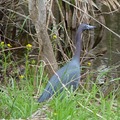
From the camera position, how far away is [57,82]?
4664mm

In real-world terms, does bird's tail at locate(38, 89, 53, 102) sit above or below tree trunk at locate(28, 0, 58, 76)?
below

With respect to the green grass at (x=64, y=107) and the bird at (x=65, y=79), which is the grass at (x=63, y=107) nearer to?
the green grass at (x=64, y=107)

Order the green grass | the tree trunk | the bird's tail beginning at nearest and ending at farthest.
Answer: the green grass → the bird's tail → the tree trunk

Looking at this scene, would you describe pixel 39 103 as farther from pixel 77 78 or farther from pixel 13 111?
pixel 77 78

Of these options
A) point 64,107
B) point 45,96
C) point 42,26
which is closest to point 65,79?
point 45,96

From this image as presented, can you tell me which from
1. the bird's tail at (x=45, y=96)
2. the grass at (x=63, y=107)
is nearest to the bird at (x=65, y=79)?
the bird's tail at (x=45, y=96)

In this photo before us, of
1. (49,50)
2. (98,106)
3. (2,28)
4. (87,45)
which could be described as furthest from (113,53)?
(98,106)

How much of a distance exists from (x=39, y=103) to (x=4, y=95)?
313mm

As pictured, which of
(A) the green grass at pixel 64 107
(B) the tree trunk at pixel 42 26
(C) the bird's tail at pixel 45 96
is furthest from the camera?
(B) the tree trunk at pixel 42 26

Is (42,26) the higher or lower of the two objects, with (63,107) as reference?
higher

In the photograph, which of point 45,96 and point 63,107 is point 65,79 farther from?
point 63,107

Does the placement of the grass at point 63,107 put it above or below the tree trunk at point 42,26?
below

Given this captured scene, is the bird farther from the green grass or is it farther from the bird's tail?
the green grass

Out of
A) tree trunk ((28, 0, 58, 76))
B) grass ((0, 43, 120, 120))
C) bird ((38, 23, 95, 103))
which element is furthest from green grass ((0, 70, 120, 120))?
tree trunk ((28, 0, 58, 76))
